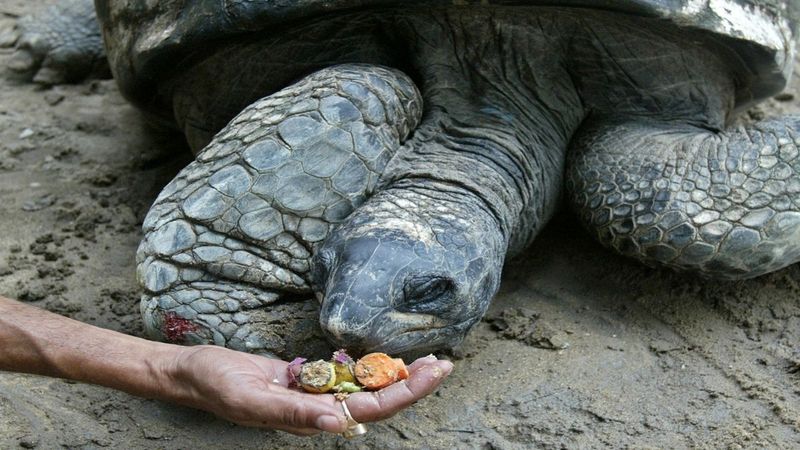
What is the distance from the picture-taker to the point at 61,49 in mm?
5891

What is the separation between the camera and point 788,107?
5.58 metres

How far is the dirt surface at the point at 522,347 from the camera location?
3266 mm

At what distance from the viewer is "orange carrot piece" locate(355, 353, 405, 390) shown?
9.22 feet

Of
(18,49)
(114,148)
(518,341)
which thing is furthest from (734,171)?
(18,49)

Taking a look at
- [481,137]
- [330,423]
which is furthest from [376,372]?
[481,137]

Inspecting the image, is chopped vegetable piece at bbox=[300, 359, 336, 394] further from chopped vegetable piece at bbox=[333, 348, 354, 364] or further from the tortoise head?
the tortoise head

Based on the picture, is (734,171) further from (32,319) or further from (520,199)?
(32,319)

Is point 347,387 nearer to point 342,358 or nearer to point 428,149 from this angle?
point 342,358

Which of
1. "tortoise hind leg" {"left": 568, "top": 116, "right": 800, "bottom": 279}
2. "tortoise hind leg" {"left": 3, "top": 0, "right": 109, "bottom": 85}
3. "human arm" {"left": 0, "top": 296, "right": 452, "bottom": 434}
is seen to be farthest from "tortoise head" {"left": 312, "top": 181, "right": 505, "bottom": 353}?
"tortoise hind leg" {"left": 3, "top": 0, "right": 109, "bottom": 85}

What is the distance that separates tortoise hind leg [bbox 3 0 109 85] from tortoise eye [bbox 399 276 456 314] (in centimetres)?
344

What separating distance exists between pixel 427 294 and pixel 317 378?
0.55 meters

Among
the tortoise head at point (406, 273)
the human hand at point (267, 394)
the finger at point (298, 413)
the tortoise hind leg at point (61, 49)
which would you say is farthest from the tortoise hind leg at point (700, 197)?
the tortoise hind leg at point (61, 49)

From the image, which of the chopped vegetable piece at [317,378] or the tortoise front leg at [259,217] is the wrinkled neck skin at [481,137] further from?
the chopped vegetable piece at [317,378]

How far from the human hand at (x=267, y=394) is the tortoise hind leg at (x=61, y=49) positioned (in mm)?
3495
